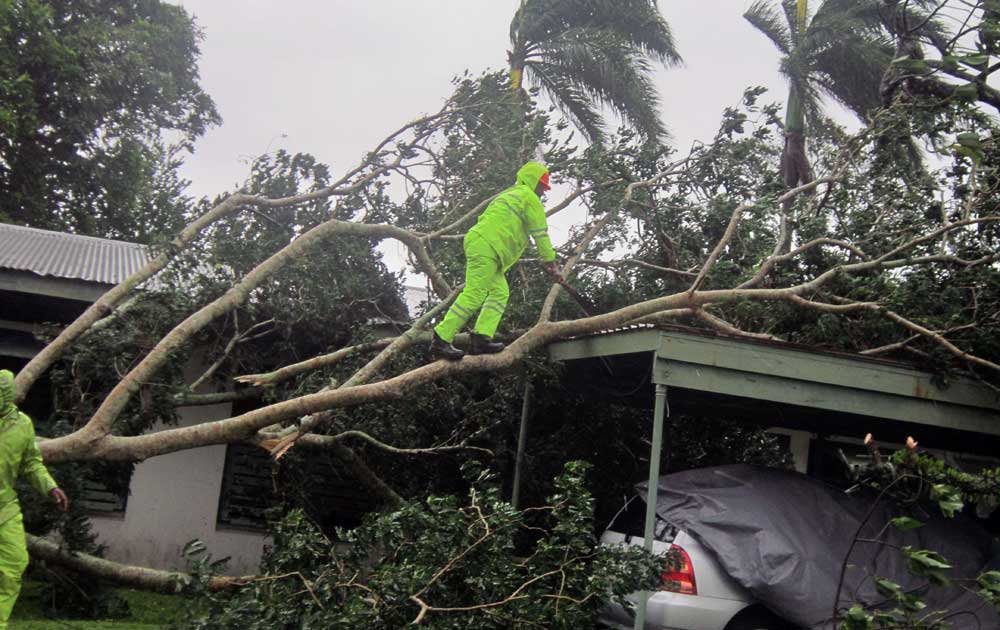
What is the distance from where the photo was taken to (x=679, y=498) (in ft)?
22.7

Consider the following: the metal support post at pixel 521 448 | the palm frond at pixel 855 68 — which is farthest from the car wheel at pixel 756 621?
the palm frond at pixel 855 68

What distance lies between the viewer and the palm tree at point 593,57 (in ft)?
48.8

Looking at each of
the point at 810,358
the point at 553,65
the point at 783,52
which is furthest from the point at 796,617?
the point at 783,52

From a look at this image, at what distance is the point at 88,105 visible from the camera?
18.4 meters

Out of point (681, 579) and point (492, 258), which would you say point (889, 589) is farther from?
point (492, 258)

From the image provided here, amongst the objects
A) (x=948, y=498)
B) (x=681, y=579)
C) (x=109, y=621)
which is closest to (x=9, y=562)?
(x=109, y=621)

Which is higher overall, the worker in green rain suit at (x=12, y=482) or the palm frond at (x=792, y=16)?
the palm frond at (x=792, y=16)

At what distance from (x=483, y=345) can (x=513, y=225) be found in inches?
36.6

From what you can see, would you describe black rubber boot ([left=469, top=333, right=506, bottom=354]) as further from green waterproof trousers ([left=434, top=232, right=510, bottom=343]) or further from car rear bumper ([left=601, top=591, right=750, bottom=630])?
car rear bumper ([left=601, top=591, right=750, bottom=630])

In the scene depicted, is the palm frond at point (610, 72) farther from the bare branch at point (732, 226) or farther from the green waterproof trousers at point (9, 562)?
the green waterproof trousers at point (9, 562)

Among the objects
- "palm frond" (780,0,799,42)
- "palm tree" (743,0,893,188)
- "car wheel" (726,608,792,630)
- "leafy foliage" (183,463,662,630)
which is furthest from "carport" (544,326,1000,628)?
"palm frond" (780,0,799,42)

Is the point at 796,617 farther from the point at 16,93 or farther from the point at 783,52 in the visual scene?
the point at 16,93

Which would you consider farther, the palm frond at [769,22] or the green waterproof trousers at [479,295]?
the palm frond at [769,22]

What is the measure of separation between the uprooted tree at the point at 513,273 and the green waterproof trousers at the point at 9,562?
1.44 meters
